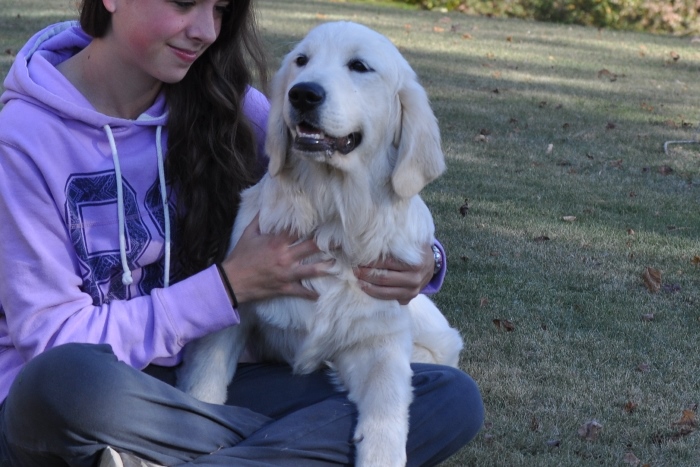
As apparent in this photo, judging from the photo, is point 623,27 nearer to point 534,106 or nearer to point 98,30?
point 534,106

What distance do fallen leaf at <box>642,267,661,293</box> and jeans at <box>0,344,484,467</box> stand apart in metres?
2.34

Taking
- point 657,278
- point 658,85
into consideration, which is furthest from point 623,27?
point 657,278

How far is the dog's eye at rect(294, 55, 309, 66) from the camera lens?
10.1ft

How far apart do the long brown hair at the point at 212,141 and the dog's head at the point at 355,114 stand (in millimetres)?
192

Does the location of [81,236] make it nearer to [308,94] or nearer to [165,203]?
[165,203]

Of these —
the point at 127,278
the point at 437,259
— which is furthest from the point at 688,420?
the point at 127,278

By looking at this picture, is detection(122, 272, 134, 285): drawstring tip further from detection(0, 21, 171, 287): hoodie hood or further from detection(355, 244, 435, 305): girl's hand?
detection(355, 244, 435, 305): girl's hand


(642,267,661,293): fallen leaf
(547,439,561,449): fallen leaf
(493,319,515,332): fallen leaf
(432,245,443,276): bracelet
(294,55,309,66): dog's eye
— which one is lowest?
(642,267,661,293): fallen leaf

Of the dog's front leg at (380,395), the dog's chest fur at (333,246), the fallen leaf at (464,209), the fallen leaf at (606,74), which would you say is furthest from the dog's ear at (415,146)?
the fallen leaf at (606,74)

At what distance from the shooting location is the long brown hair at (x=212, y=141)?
317 cm

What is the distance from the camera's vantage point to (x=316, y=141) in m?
2.89

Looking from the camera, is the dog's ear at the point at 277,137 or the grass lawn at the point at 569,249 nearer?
the dog's ear at the point at 277,137

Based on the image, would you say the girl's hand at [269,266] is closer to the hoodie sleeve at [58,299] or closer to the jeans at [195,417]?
the hoodie sleeve at [58,299]

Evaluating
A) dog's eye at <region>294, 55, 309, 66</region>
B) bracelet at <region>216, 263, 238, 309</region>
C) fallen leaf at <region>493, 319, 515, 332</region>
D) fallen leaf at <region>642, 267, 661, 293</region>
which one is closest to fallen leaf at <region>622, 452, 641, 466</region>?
fallen leaf at <region>493, 319, 515, 332</region>
